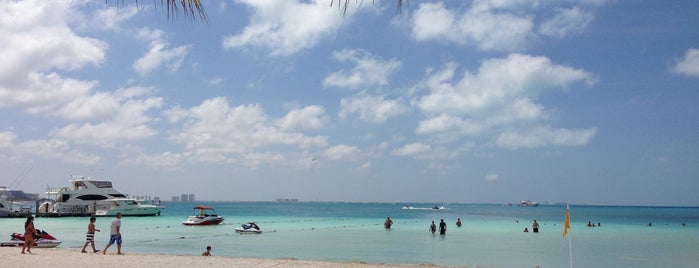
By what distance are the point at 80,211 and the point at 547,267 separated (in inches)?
2510

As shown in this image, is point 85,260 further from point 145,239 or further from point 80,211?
point 80,211

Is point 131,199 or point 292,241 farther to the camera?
point 131,199

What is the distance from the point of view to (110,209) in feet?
236

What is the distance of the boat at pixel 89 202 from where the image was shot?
235 feet

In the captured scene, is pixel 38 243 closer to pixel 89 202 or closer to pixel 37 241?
pixel 37 241

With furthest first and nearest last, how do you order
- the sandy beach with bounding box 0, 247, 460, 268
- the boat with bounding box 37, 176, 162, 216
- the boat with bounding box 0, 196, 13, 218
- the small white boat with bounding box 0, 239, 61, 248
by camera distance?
1. the boat with bounding box 37, 176, 162, 216
2. the boat with bounding box 0, 196, 13, 218
3. the small white boat with bounding box 0, 239, 61, 248
4. the sandy beach with bounding box 0, 247, 460, 268

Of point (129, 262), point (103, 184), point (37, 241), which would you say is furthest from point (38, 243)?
point (103, 184)

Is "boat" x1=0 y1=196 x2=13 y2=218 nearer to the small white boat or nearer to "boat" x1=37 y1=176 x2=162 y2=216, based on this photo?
"boat" x1=37 y1=176 x2=162 y2=216

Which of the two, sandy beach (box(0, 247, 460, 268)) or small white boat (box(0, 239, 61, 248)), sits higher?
sandy beach (box(0, 247, 460, 268))

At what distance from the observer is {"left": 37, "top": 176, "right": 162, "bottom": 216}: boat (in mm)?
71500

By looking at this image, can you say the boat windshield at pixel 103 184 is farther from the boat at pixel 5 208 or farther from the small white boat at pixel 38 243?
the small white boat at pixel 38 243

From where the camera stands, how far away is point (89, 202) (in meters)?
73.1

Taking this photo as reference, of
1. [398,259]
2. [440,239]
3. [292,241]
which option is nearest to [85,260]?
[398,259]

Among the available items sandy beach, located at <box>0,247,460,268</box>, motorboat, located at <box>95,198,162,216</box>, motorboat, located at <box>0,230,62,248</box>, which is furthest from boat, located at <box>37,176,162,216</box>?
sandy beach, located at <box>0,247,460,268</box>
